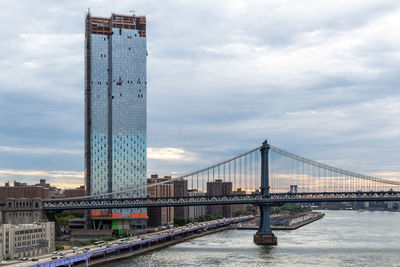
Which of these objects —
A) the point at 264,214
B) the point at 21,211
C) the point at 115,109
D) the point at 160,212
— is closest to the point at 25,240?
the point at 21,211

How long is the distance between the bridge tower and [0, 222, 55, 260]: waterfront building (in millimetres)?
35024

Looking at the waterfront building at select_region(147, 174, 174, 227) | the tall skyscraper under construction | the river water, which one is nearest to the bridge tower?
the river water

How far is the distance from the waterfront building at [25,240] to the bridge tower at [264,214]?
35024 mm

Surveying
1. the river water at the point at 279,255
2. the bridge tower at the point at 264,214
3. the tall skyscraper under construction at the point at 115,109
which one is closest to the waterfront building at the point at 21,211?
the river water at the point at 279,255

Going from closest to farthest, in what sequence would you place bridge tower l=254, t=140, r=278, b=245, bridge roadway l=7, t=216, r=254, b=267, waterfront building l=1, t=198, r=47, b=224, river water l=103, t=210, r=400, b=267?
bridge roadway l=7, t=216, r=254, b=267
river water l=103, t=210, r=400, b=267
waterfront building l=1, t=198, r=47, b=224
bridge tower l=254, t=140, r=278, b=245

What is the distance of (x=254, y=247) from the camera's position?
92750 mm

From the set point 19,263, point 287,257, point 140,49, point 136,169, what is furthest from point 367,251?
point 140,49

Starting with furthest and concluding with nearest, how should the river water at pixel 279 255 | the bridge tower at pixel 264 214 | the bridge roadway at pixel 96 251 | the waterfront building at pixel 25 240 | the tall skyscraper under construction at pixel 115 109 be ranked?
the tall skyscraper under construction at pixel 115 109 < the bridge tower at pixel 264 214 < the river water at pixel 279 255 < the waterfront building at pixel 25 240 < the bridge roadway at pixel 96 251

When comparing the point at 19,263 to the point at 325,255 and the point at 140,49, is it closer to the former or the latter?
the point at 325,255

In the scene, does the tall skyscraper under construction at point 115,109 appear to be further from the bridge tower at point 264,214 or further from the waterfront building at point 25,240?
the waterfront building at point 25,240

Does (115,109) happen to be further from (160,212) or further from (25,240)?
(25,240)

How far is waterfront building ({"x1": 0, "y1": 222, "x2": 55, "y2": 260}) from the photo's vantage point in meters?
69.2

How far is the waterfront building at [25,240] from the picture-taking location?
69188 millimetres

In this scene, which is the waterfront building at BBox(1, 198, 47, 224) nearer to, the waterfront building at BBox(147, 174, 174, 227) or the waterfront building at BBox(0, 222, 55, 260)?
the waterfront building at BBox(0, 222, 55, 260)
